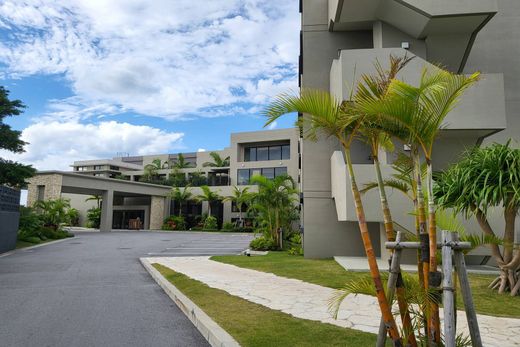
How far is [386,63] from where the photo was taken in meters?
12.4

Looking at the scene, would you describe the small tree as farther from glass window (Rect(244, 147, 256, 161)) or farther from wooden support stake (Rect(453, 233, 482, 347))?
glass window (Rect(244, 147, 256, 161))

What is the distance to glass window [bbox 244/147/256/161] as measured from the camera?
45.5 m

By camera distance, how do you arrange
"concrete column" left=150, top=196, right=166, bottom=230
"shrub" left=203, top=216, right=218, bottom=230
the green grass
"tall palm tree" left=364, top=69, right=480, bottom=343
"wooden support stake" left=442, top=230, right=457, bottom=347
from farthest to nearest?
"concrete column" left=150, top=196, right=166, bottom=230 < "shrub" left=203, top=216, right=218, bottom=230 < the green grass < "tall palm tree" left=364, top=69, right=480, bottom=343 < "wooden support stake" left=442, top=230, right=457, bottom=347

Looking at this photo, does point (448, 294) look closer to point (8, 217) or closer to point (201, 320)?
point (201, 320)

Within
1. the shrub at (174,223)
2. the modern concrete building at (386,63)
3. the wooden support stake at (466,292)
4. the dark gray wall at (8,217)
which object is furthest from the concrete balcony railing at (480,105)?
the shrub at (174,223)

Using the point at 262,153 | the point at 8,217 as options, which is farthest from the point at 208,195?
the point at 8,217

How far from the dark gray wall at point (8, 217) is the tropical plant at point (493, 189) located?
58.5 ft

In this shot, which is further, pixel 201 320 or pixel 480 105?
pixel 480 105

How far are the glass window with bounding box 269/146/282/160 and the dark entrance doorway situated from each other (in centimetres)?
1853

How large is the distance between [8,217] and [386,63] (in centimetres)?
1771

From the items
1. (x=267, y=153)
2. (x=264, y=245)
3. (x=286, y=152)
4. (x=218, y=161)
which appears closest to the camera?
(x=264, y=245)

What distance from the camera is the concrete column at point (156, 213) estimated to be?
45175mm

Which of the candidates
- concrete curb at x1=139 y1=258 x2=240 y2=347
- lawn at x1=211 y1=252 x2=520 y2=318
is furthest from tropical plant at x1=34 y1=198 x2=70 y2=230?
concrete curb at x1=139 y1=258 x2=240 y2=347

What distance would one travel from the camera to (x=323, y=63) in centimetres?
1616
